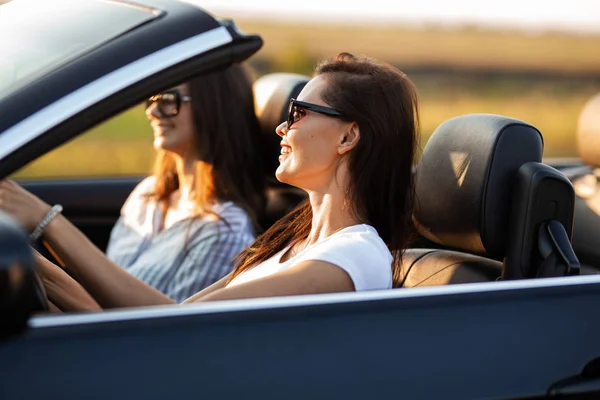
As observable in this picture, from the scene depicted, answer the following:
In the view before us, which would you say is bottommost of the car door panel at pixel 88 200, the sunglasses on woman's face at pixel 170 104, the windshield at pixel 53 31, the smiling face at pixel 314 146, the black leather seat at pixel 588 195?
the car door panel at pixel 88 200

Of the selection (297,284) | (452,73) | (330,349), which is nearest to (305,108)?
(297,284)

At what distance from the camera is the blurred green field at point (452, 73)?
659 inches

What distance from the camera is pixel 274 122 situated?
3.49 meters

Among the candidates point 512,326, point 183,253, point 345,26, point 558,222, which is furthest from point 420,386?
point 345,26

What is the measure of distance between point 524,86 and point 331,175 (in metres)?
30.8

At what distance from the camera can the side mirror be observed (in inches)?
56.2

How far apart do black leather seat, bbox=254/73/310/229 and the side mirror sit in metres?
2.01

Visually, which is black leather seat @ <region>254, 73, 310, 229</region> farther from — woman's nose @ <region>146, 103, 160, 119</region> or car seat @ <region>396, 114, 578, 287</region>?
car seat @ <region>396, 114, 578, 287</region>

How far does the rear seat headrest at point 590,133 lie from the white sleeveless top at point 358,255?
1.19 metres

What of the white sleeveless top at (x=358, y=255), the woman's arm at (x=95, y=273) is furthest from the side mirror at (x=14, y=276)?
the white sleeveless top at (x=358, y=255)

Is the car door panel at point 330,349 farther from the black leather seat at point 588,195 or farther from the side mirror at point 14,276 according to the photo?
the black leather seat at point 588,195

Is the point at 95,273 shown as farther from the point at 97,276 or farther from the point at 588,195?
the point at 588,195

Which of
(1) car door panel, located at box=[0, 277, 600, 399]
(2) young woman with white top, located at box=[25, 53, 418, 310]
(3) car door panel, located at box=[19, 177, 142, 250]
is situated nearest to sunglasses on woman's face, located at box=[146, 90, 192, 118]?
(3) car door panel, located at box=[19, 177, 142, 250]

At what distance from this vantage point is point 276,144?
3.52 metres
